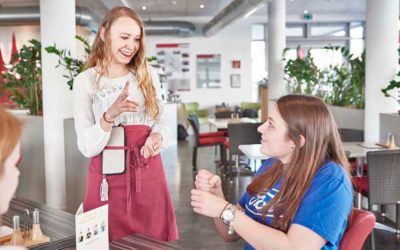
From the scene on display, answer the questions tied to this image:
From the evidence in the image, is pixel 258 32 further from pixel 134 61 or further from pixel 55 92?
pixel 134 61

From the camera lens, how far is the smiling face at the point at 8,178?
0.91m

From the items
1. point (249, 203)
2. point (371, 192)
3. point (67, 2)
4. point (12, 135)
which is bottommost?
point (371, 192)

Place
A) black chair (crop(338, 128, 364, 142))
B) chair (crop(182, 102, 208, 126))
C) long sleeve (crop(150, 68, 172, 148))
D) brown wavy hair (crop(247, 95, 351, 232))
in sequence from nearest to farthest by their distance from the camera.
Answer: brown wavy hair (crop(247, 95, 351, 232)) → long sleeve (crop(150, 68, 172, 148)) → black chair (crop(338, 128, 364, 142)) → chair (crop(182, 102, 208, 126))

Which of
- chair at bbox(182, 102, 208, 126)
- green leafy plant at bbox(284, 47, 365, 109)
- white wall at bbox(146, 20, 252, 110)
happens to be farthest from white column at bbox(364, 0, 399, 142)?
white wall at bbox(146, 20, 252, 110)

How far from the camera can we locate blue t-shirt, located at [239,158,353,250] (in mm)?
1426

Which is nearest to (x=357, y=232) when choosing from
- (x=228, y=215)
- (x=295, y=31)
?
(x=228, y=215)

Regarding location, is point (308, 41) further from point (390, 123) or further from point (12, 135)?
point (12, 135)

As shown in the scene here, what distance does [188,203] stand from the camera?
18.9 feet

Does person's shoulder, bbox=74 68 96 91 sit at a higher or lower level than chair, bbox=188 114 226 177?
higher

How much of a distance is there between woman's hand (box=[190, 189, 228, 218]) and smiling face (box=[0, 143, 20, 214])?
683 millimetres

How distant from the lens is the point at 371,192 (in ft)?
12.8

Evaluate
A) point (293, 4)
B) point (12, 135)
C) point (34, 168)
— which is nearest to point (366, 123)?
point (34, 168)

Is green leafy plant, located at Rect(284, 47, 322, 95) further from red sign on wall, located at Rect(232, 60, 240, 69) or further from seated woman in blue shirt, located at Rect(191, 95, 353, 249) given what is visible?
seated woman in blue shirt, located at Rect(191, 95, 353, 249)

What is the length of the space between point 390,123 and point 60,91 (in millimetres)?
3693
